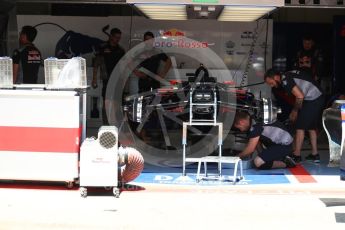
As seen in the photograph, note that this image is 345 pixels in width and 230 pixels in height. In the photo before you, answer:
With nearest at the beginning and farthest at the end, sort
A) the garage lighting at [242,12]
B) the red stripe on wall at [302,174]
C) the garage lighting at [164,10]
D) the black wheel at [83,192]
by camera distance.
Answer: the black wheel at [83,192], the red stripe on wall at [302,174], the garage lighting at [242,12], the garage lighting at [164,10]

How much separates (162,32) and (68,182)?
21.1ft

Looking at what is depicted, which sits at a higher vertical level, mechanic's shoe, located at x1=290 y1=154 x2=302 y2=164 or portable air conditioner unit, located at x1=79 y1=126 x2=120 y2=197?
portable air conditioner unit, located at x1=79 y1=126 x2=120 y2=197

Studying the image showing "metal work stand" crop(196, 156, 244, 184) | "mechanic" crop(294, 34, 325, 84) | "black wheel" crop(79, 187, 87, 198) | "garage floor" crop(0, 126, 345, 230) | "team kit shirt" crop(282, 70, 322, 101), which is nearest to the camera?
"garage floor" crop(0, 126, 345, 230)

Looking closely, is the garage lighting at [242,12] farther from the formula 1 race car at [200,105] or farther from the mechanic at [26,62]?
the mechanic at [26,62]

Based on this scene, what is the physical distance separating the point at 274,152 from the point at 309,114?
50.4 inches

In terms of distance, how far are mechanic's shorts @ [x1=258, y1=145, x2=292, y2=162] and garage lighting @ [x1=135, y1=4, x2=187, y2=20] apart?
2.59 metres

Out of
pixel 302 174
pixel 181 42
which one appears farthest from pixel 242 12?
pixel 181 42

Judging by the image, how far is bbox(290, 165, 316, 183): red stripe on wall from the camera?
9359mm

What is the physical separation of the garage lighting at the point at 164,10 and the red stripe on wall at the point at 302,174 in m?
3.08

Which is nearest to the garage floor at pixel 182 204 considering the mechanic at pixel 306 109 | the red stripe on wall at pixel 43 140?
the red stripe on wall at pixel 43 140

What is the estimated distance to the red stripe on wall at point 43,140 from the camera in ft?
26.9

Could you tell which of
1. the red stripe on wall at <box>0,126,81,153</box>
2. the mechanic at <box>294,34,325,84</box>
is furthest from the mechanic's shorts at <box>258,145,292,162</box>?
the mechanic at <box>294,34,325,84</box>

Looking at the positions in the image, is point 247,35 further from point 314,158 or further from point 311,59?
point 314,158

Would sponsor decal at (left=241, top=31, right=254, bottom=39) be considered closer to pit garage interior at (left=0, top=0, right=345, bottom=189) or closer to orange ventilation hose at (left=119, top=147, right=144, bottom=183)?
pit garage interior at (left=0, top=0, right=345, bottom=189)
